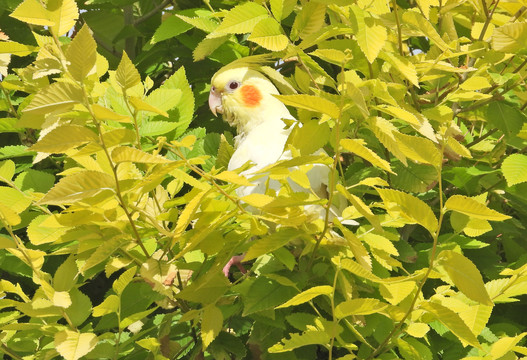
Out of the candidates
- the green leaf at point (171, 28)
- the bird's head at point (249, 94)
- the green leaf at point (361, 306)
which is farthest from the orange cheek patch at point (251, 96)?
the green leaf at point (361, 306)

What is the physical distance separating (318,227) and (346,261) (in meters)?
0.16

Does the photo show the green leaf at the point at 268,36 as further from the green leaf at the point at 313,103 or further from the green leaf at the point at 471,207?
the green leaf at the point at 471,207

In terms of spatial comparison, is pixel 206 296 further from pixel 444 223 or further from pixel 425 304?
pixel 444 223

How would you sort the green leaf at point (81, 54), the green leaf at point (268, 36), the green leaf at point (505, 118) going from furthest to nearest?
1. the green leaf at point (505, 118)
2. the green leaf at point (268, 36)
3. the green leaf at point (81, 54)

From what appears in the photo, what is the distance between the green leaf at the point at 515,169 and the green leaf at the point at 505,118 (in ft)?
0.27

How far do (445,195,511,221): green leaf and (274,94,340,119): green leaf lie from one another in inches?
10.0

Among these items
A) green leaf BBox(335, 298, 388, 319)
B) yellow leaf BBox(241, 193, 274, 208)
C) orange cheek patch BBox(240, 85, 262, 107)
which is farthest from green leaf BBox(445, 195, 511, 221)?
orange cheek patch BBox(240, 85, 262, 107)

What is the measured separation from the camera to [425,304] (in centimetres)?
124

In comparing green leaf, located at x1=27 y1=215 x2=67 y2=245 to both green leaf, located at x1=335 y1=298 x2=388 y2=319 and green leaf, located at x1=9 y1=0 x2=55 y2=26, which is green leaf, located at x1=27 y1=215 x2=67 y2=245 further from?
green leaf, located at x1=335 y1=298 x2=388 y2=319

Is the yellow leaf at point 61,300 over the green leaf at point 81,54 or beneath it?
beneath

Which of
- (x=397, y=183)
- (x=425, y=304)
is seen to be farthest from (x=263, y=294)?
(x=397, y=183)

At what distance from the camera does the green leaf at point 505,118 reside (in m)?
1.87

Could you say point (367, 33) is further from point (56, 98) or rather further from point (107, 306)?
point (107, 306)

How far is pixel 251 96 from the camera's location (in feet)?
7.47
